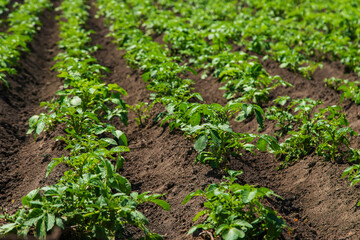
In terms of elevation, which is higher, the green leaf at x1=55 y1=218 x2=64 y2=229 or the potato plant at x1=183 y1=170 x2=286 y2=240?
the green leaf at x1=55 y1=218 x2=64 y2=229

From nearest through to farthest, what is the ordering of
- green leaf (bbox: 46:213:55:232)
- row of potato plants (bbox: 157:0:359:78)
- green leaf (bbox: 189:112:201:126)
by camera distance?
green leaf (bbox: 46:213:55:232) < green leaf (bbox: 189:112:201:126) < row of potato plants (bbox: 157:0:359:78)

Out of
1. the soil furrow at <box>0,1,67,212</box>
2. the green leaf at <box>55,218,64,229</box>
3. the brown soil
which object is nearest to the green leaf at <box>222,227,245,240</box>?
the brown soil

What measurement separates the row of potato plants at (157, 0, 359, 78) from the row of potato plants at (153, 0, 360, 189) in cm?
3

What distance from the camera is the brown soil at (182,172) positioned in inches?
124

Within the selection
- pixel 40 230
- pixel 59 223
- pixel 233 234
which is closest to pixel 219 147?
pixel 233 234

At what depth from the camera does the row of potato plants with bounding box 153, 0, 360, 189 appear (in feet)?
12.1

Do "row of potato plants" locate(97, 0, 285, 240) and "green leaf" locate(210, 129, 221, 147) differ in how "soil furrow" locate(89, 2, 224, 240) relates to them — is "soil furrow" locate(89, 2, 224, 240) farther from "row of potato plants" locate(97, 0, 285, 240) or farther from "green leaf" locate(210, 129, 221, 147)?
"green leaf" locate(210, 129, 221, 147)

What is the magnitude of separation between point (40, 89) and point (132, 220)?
13.2ft

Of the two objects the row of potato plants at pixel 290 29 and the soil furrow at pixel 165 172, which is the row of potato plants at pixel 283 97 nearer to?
the row of potato plants at pixel 290 29

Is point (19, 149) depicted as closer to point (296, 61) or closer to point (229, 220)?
point (229, 220)

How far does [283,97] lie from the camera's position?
4301mm

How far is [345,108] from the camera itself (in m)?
5.04

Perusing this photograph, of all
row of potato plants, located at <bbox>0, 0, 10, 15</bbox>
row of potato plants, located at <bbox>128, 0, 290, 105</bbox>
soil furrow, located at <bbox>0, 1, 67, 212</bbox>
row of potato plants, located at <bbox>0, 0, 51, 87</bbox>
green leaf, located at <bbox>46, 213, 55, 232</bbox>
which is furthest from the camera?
row of potato plants, located at <bbox>0, 0, 10, 15</bbox>

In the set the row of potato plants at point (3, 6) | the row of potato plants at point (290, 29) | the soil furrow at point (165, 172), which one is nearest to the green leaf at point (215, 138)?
the soil furrow at point (165, 172)
